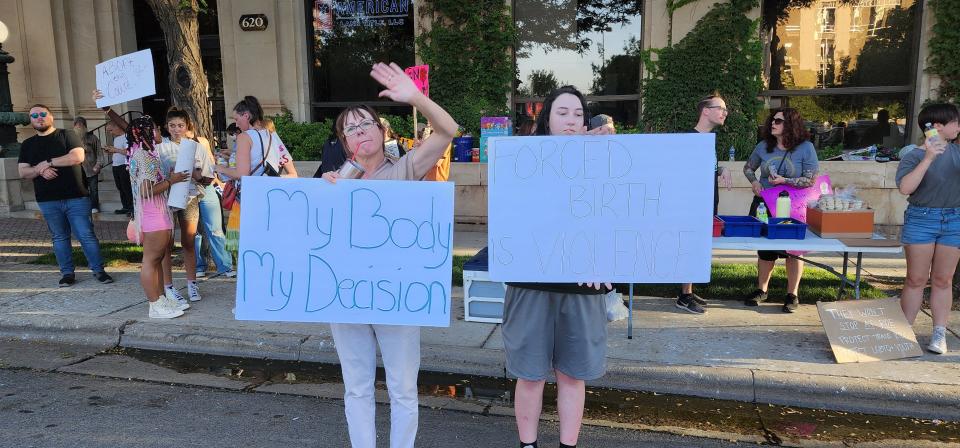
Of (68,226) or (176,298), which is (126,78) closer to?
(176,298)

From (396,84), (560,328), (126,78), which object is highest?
(126,78)

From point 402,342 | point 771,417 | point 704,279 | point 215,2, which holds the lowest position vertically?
point 771,417

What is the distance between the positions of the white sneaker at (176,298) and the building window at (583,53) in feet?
22.2

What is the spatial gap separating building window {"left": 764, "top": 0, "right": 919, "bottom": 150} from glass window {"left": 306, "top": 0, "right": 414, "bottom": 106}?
20.7ft

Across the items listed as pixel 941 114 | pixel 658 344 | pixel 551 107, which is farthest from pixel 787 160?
pixel 551 107

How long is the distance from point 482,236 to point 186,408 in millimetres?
5751

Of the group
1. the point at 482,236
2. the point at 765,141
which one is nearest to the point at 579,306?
the point at 765,141

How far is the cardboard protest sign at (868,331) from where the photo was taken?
4605mm

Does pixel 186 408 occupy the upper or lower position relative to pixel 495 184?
lower

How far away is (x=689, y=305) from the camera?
5.78 meters

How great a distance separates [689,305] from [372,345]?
143 inches

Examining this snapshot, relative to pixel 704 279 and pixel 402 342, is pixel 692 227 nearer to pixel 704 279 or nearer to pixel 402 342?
pixel 704 279

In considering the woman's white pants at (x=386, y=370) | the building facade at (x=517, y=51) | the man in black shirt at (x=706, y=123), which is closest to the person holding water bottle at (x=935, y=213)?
the man in black shirt at (x=706, y=123)

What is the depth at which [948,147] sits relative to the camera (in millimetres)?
4578
